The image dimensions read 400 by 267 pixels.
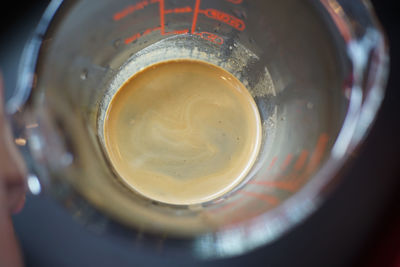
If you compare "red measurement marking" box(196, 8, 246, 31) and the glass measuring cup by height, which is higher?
"red measurement marking" box(196, 8, 246, 31)

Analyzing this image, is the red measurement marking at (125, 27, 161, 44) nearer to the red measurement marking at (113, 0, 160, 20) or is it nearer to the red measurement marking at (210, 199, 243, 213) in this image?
the red measurement marking at (113, 0, 160, 20)

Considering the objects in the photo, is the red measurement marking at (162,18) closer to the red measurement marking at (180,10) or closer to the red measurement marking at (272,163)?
the red measurement marking at (180,10)

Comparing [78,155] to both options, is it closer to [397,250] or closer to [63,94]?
[63,94]

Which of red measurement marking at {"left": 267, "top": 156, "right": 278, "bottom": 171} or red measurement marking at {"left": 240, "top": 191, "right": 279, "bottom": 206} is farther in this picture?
red measurement marking at {"left": 267, "top": 156, "right": 278, "bottom": 171}

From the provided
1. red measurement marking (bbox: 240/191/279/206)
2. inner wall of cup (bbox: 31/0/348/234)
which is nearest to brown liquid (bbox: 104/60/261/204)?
inner wall of cup (bbox: 31/0/348/234)

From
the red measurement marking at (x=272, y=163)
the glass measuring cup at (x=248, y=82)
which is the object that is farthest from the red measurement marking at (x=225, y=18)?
→ the red measurement marking at (x=272, y=163)

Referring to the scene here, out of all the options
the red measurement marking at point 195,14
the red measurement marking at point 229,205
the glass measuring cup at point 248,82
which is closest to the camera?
the glass measuring cup at point 248,82

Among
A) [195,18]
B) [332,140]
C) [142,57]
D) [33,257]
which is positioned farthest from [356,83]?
[33,257]

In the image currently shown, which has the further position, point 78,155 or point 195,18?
point 195,18
